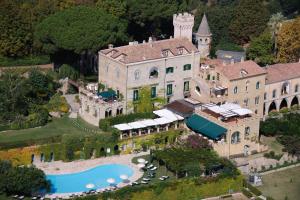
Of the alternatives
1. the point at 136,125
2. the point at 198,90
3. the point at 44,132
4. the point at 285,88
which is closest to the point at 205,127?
the point at 136,125

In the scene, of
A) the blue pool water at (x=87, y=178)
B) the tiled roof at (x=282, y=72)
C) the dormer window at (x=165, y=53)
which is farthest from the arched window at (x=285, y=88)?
the blue pool water at (x=87, y=178)

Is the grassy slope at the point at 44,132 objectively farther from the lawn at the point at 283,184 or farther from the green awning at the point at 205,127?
the lawn at the point at 283,184

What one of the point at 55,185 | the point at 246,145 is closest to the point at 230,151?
the point at 246,145

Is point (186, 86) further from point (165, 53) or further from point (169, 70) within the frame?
point (165, 53)

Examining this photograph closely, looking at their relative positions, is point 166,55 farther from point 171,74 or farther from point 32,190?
point 32,190

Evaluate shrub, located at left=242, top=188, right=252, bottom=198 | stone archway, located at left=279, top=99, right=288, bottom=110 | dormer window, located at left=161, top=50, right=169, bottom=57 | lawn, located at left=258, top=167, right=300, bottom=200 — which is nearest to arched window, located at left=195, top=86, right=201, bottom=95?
dormer window, located at left=161, top=50, right=169, bottom=57

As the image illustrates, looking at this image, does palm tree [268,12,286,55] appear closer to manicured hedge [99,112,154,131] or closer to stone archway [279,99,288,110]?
stone archway [279,99,288,110]
